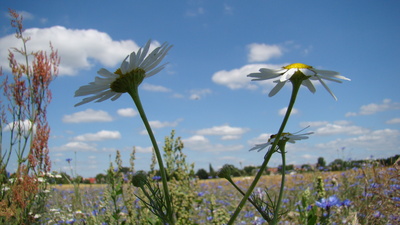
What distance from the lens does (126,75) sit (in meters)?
1.17

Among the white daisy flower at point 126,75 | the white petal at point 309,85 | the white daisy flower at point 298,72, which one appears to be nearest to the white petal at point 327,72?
the white daisy flower at point 298,72

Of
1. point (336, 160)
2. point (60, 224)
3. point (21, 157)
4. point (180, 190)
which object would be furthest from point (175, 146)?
point (336, 160)

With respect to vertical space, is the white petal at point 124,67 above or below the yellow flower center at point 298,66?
above

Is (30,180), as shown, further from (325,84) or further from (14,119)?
(325,84)

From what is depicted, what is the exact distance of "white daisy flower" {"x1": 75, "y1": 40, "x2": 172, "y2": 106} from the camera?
115 cm

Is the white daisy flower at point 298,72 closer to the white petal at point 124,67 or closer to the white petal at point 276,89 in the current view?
the white petal at point 276,89

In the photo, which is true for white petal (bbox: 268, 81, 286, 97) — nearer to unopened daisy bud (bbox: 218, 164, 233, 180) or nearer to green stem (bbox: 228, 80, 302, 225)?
green stem (bbox: 228, 80, 302, 225)

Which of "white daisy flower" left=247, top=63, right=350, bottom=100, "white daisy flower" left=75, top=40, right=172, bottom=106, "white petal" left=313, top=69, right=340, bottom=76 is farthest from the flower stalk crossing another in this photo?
"white petal" left=313, top=69, right=340, bottom=76

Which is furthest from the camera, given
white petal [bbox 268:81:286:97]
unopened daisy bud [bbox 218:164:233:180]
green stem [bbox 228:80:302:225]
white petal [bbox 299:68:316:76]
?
unopened daisy bud [bbox 218:164:233:180]

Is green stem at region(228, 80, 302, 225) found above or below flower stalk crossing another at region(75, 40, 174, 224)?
below

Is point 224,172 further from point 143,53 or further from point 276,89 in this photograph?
point 143,53

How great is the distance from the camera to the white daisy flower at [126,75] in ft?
3.76

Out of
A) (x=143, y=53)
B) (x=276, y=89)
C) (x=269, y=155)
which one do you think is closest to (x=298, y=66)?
(x=276, y=89)

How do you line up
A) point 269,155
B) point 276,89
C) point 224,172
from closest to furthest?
point 269,155 < point 276,89 < point 224,172
